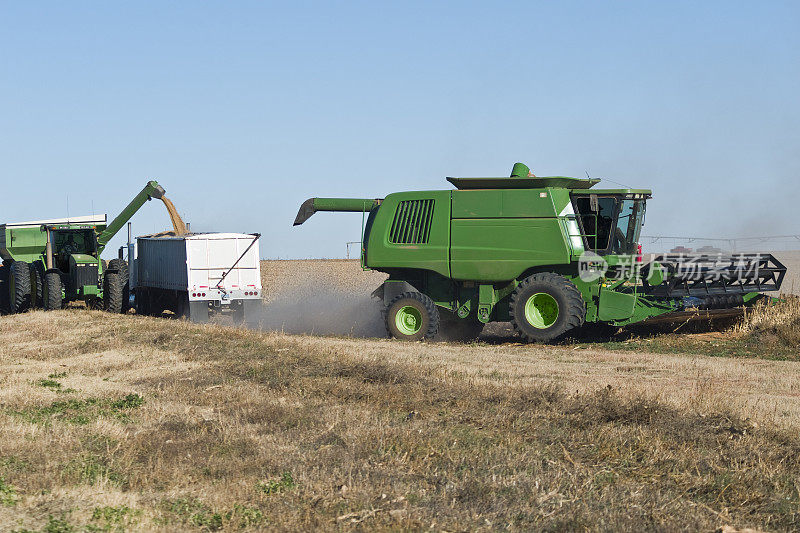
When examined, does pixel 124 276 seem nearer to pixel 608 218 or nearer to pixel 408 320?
pixel 408 320

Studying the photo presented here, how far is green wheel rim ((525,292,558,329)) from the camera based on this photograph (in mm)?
17391

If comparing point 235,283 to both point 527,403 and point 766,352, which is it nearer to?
point 766,352

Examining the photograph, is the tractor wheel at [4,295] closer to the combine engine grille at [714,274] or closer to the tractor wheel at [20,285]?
the tractor wheel at [20,285]

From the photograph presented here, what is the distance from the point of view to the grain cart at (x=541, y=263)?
17.1 meters

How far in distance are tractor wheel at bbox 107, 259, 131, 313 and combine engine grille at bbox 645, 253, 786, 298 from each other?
49.3 ft

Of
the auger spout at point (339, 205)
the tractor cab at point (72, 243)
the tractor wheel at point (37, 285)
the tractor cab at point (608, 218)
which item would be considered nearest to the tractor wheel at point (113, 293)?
the tractor cab at point (72, 243)

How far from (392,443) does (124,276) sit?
63.5 feet

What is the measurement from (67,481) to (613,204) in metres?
13.1

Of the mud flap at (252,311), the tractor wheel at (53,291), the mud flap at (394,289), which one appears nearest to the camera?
the mud flap at (394,289)

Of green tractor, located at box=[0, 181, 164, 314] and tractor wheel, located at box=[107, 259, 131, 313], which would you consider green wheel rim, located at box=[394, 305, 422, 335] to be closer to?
green tractor, located at box=[0, 181, 164, 314]

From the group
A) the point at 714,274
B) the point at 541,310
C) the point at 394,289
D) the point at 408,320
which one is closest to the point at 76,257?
the point at 394,289

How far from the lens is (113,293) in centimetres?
2456

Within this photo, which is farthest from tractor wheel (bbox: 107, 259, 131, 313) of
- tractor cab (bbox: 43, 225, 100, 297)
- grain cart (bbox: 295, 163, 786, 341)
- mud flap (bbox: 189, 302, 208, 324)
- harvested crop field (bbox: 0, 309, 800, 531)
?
harvested crop field (bbox: 0, 309, 800, 531)

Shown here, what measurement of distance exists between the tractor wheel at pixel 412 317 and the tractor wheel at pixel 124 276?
981cm
